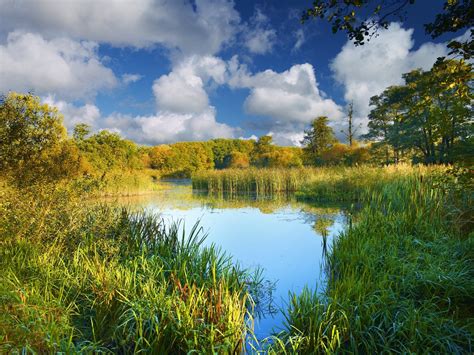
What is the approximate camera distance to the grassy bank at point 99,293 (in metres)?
2.50

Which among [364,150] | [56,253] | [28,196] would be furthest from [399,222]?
[364,150]

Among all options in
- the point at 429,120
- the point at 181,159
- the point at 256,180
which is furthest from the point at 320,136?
the point at 429,120

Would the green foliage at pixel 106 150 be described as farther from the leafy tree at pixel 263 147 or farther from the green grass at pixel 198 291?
the green grass at pixel 198 291

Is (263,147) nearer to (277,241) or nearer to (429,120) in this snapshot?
(277,241)

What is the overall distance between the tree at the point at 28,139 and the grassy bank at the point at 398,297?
5121 millimetres

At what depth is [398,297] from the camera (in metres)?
3.18

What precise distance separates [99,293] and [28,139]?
4.31 metres

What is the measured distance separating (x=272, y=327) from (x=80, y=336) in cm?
179

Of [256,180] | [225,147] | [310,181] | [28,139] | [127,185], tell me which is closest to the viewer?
[28,139]

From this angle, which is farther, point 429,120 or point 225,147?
point 225,147

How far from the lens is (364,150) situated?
27609 mm

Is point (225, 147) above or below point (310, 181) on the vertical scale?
above

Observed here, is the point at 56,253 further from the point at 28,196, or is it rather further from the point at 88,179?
the point at 88,179

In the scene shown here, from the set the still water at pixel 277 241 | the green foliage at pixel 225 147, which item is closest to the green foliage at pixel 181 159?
the green foliage at pixel 225 147
